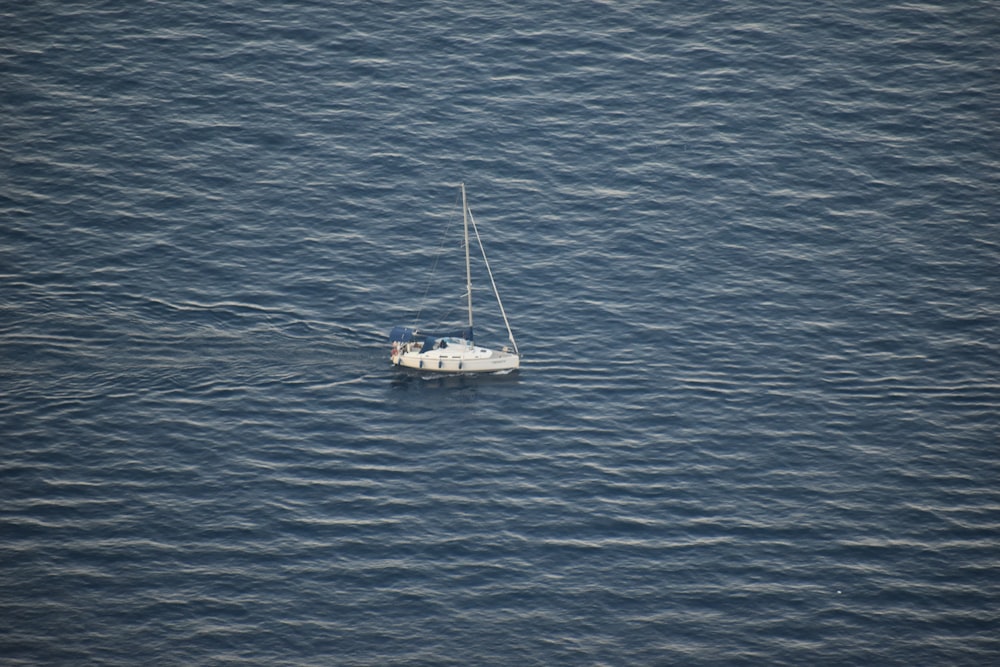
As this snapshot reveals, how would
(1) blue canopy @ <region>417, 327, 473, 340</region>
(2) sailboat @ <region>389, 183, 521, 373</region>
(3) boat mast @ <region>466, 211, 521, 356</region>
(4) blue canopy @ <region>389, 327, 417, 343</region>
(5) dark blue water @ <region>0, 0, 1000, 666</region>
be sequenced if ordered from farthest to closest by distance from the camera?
(3) boat mast @ <region>466, 211, 521, 356</region> < (1) blue canopy @ <region>417, 327, 473, 340</region> < (4) blue canopy @ <region>389, 327, 417, 343</region> < (2) sailboat @ <region>389, 183, 521, 373</region> < (5) dark blue water @ <region>0, 0, 1000, 666</region>

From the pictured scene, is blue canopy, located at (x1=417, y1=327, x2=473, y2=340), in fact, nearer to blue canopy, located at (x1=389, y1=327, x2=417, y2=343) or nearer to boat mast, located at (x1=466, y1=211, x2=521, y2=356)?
boat mast, located at (x1=466, y1=211, x2=521, y2=356)

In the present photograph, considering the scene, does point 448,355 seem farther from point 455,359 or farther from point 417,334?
point 417,334

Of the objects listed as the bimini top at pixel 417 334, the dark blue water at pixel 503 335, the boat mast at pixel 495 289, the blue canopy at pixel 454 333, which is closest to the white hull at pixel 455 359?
the bimini top at pixel 417 334

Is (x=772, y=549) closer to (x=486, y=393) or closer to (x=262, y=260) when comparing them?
(x=486, y=393)

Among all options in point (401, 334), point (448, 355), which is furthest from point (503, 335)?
point (401, 334)

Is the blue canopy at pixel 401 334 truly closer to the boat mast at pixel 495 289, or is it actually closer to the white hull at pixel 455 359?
the white hull at pixel 455 359

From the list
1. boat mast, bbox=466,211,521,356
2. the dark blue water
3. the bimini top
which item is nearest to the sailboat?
the bimini top
